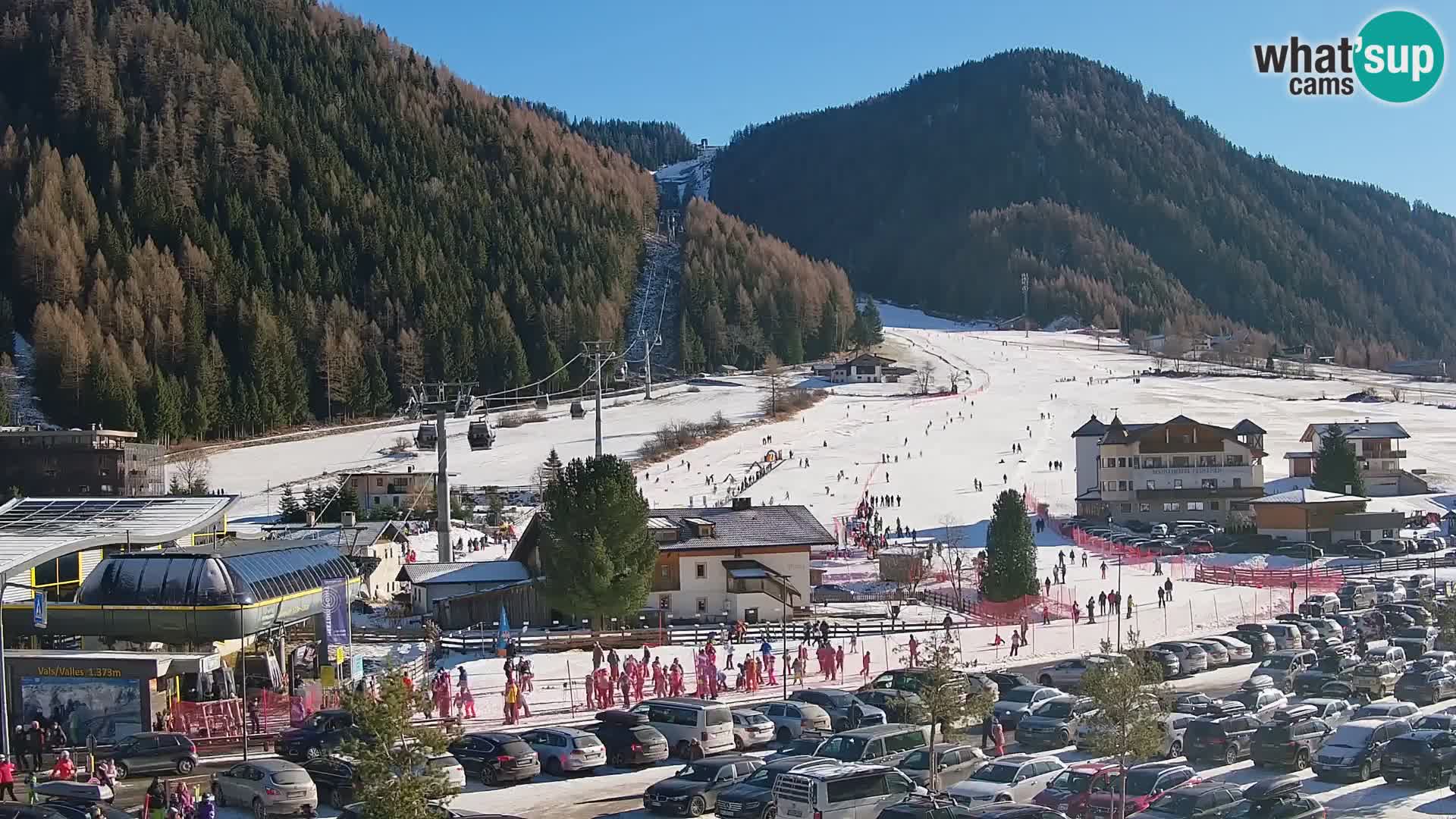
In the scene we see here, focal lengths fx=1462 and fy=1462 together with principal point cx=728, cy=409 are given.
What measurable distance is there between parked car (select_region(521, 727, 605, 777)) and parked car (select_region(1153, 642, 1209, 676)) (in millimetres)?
13750

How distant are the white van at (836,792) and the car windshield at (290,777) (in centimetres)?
634

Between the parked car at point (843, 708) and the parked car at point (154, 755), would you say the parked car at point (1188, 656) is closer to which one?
the parked car at point (843, 708)

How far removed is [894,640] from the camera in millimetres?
35156

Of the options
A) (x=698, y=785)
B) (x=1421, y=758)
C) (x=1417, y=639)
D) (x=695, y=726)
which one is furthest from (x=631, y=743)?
(x=1417, y=639)

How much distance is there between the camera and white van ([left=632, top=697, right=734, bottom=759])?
75.2 feet

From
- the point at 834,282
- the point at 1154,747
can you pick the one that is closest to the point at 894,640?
the point at 1154,747

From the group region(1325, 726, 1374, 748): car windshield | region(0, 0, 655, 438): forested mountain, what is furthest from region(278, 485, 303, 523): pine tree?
region(1325, 726, 1374, 748): car windshield

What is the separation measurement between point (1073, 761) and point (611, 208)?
492 feet

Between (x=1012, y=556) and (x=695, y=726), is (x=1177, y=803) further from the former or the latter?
(x=1012, y=556)

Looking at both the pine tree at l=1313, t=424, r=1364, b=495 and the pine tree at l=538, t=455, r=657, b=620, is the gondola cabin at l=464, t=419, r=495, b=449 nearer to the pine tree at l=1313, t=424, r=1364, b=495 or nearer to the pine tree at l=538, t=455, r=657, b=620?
the pine tree at l=538, t=455, r=657, b=620

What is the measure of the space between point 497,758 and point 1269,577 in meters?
32.3

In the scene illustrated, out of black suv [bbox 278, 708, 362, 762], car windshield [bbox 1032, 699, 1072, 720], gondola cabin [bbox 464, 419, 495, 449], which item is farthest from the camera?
gondola cabin [bbox 464, 419, 495, 449]

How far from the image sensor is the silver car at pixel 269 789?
19125 mm

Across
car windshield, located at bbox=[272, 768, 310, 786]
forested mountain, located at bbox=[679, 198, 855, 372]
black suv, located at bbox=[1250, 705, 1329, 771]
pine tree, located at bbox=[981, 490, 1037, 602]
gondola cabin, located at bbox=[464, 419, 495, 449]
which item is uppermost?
forested mountain, located at bbox=[679, 198, 855, 372]
